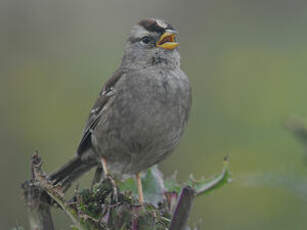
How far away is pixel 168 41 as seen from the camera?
15.3 feet

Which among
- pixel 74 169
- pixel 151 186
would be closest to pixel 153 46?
pixel 74 169

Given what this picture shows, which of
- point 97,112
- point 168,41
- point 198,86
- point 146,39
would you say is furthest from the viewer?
point 198,86

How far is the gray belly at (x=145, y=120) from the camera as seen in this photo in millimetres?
4465

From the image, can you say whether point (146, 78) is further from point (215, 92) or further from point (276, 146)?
point (215, 92)

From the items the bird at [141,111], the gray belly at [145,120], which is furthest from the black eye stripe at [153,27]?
the gray belly at [145,120]

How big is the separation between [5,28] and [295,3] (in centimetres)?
504

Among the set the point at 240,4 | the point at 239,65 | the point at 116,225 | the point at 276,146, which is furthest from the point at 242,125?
the point at 116,225

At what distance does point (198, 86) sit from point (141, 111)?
3.86 m

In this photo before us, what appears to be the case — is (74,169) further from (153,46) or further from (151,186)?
(151,186)

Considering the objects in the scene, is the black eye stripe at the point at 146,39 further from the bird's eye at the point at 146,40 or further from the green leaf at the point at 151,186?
the green leaf at the point at 151,186

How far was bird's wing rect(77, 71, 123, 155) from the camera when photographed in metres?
4.88

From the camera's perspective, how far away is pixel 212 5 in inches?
428

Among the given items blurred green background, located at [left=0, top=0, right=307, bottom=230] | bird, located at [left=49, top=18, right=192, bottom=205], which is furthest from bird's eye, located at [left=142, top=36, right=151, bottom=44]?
blurred green background, located at [left=0, top=0, right=307, bottom=230]

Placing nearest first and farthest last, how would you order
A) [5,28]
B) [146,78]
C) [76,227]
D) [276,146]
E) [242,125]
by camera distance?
1. [76,227]
2. [146,78]
3. [276,146]
4. [242,125]
5. [5,28]
